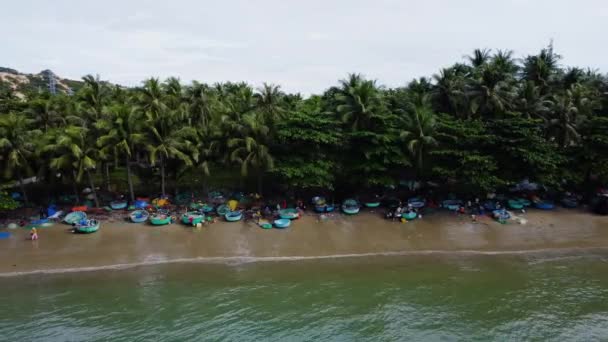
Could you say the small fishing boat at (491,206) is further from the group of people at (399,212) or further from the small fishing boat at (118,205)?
the small fishing boat at (118,205)

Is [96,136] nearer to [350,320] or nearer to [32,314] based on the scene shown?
[32,314]

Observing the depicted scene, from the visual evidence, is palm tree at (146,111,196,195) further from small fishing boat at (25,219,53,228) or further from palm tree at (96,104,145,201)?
small fishing boat at (25,219,53,228)

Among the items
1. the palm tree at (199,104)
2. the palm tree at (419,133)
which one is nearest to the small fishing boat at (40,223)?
the palm tree at (199,104)

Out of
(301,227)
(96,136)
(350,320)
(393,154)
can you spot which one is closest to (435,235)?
(393,154)

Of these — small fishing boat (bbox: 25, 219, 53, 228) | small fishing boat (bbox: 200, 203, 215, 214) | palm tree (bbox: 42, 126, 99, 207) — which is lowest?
small fishing boat (bbox: 25, 219, 53, 228)

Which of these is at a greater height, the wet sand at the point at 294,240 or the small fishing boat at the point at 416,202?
the small fishing boat at the point at 416,202

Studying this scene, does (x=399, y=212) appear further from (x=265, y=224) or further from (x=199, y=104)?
(x=199, y=104)

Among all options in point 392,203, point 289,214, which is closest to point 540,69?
point 392,203

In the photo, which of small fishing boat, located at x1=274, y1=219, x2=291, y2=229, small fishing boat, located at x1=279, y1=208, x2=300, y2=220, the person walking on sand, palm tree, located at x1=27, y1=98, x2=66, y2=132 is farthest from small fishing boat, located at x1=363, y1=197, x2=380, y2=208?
palm tree, located at x1=27, y1=98, x2=66, y2=132
